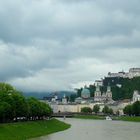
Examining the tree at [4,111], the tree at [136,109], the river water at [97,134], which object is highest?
the tree at [136,109]

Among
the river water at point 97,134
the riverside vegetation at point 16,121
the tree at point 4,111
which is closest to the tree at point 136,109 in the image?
the riverside vegetation at point 16,121

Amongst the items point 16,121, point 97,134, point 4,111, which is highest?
point 4,111

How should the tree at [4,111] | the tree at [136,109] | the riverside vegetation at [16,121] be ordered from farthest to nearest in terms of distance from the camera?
the tree at [136,109]
the tree at [4,111]
the riverside vegetation at [16,121]

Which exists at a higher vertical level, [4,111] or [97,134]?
[4,111]

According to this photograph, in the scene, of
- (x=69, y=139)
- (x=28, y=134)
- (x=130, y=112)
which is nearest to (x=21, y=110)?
(x=28, y=134)

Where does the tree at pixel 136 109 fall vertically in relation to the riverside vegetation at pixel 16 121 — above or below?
above

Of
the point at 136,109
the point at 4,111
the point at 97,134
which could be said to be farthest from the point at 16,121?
the point at 136,109

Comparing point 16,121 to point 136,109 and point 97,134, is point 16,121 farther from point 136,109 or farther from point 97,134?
point 136,109

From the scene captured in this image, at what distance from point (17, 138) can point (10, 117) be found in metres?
18.1

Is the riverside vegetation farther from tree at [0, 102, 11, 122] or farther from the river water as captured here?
the river water

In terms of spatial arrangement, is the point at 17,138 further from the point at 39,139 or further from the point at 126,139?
the point at 126,139

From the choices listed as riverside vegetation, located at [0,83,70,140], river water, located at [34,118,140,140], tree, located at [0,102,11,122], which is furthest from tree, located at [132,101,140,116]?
tree, located at [0,102,11,122]

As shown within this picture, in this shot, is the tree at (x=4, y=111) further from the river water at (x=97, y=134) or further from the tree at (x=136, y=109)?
the tree at (x=136, y=109)

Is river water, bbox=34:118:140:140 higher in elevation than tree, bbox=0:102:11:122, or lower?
lower
